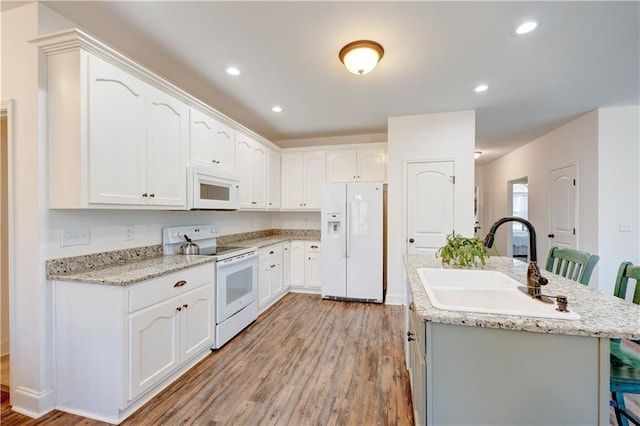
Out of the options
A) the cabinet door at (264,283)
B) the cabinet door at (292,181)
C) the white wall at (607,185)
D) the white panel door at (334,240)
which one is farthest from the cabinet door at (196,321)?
the white wall at (607,185)

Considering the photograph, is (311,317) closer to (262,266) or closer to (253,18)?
(262,266)

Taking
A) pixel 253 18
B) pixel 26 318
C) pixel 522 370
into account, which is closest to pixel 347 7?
pixel 253 18

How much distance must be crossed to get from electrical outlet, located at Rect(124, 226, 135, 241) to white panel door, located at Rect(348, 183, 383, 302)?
252cm

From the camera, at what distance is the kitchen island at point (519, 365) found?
967mm

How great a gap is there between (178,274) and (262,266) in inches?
58.7

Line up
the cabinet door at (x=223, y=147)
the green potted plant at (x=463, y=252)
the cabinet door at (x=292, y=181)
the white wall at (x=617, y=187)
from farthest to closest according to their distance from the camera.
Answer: the cabinet door at (x=292, y=181)
the white wall at (x=617, y=187)
the cabinet door at (x=223, y=147)
the green potted plant at (x=463, y=252)

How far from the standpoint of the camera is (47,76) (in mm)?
1743

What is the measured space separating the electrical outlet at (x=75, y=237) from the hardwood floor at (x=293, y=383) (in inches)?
42.3

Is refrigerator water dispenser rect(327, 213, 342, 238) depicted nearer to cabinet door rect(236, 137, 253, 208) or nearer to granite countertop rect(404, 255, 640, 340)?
cabinet door rect(236, 137, 253, 208)

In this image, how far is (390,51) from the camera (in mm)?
2195

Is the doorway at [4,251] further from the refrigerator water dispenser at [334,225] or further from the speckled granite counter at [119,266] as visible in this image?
the refrigerator water dispenser at [334,225]

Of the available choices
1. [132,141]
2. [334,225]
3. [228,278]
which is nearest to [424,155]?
[334,225]

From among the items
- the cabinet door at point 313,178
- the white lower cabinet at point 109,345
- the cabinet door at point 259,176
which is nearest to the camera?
the white lower cabinet at point 109,345

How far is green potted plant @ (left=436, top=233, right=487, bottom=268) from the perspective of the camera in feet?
6.46
